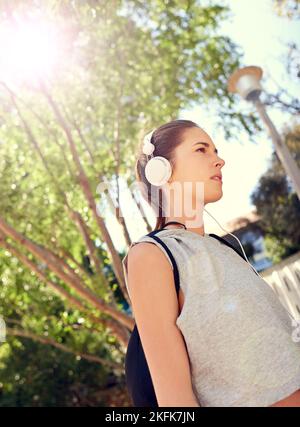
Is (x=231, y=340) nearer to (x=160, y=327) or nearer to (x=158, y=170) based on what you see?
(x=160, y=327)

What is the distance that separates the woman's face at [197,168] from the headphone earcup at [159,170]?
0.11ft

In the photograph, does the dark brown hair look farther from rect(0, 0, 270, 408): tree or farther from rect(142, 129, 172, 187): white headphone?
rect(0, 0, 270, 408): tree

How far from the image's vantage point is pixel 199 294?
4.26 ft

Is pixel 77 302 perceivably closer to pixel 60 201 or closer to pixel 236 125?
pixel 60 201

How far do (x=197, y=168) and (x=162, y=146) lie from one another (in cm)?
16

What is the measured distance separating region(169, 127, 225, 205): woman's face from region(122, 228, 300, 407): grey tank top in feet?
1.02

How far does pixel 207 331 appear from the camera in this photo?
1261 mm

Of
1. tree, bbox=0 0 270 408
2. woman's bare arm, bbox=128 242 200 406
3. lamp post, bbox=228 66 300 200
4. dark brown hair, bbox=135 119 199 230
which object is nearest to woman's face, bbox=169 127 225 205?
dark brown hair, bbox=135 119 199 230

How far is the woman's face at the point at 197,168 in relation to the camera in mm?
1623

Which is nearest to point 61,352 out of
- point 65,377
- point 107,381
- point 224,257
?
point 65,377

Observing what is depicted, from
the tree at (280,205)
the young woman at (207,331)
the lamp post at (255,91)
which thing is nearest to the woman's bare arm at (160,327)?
the young woman at (207,331)

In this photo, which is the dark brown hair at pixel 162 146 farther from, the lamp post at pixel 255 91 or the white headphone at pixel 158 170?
the lamp post at pixel 255 91

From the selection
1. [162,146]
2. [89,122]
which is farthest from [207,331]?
[89,122]

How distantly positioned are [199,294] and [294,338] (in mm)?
324
